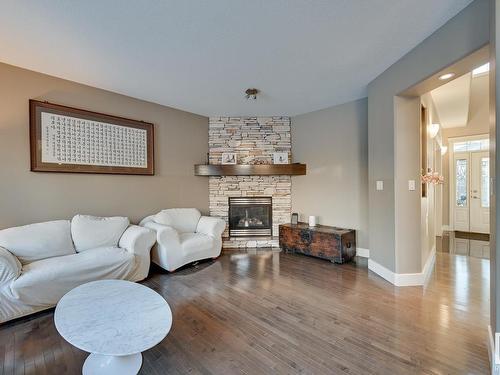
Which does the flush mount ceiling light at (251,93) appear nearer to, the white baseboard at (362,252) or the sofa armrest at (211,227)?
the sofa armrest at (211,227)

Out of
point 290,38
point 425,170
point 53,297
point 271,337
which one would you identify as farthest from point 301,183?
point 53,297

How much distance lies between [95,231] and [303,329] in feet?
8.31

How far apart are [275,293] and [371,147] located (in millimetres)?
2176

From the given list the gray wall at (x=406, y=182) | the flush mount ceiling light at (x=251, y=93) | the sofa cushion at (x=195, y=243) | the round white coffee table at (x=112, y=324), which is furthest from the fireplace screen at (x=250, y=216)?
the round white coffee table at (x=112, y=324)

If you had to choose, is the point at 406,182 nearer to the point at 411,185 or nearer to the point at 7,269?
the point at 411,185

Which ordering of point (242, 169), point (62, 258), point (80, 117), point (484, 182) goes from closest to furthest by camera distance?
1. point (62, 258)
2. point (80, 117)
3. point (242, 169)
4. point (484, 182)

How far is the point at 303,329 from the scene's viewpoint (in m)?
1.87

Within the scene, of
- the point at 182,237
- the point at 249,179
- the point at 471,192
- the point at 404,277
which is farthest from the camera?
the point at 471,192

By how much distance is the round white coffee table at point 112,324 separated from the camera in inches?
47.3

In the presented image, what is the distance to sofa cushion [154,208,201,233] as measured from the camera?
356 centimetres

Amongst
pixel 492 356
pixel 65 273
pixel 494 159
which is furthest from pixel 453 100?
pixel 65 273

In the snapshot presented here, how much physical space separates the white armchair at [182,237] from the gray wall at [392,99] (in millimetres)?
2257

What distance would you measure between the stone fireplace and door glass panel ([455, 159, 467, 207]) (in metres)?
4.45

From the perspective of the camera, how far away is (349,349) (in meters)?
1.63
